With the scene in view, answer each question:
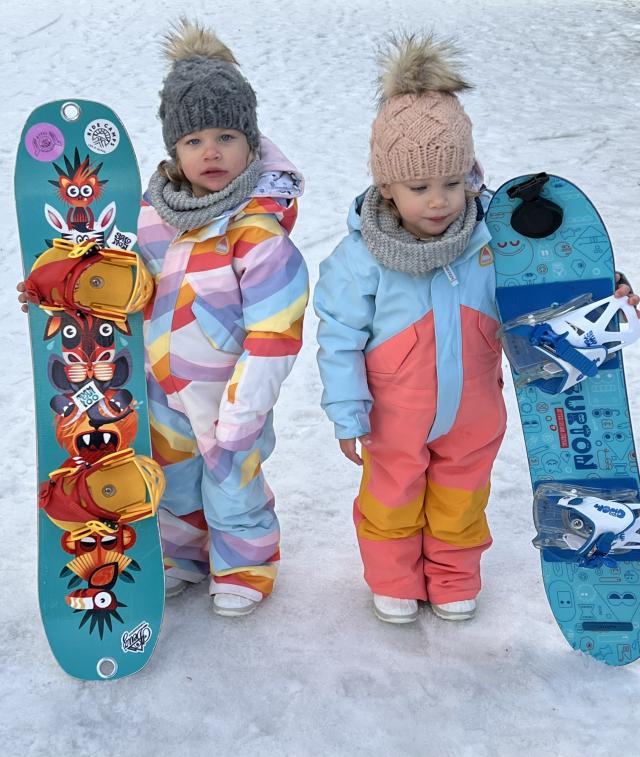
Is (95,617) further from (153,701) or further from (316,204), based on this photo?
(316,204)

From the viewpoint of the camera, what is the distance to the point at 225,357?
2.52 meters

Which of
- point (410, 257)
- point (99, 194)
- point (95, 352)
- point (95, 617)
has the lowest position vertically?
point (95, 617)

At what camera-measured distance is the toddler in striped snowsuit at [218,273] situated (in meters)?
2.41

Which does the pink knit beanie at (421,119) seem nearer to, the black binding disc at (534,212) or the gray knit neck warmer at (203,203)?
the black binding disc at (534,212)

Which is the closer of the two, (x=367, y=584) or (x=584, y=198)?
(x=584, y=198)

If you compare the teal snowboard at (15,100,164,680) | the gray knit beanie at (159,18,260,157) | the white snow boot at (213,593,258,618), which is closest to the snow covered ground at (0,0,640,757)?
the white snow boot at (213,593,258,618)

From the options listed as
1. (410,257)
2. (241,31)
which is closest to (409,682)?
(410,257)

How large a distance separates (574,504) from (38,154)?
1805 millimetres

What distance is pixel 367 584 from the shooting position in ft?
9.56

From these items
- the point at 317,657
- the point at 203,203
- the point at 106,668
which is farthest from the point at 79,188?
the point at 317,657

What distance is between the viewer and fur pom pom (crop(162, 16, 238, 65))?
2.49m

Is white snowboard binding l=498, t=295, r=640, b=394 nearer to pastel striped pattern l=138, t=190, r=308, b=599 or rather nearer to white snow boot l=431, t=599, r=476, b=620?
pastel striped pattern l=138, t=190, r=308, b=599

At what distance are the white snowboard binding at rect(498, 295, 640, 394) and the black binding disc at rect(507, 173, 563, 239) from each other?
215mm

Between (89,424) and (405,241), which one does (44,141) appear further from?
(405,241)
